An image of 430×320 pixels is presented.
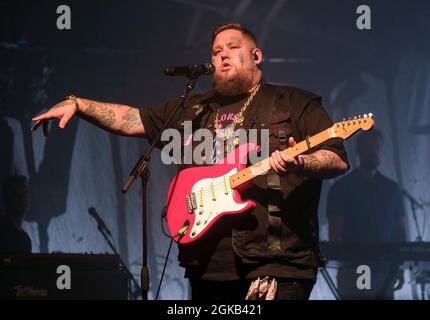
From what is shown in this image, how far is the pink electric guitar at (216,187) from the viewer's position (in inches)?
130

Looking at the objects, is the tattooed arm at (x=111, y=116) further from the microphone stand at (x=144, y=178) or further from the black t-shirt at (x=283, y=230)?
the black t-shirt at (x=283, y=230)

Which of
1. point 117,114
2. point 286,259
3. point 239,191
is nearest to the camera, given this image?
point 286,259

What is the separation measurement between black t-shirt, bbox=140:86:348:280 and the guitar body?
0.17 feet

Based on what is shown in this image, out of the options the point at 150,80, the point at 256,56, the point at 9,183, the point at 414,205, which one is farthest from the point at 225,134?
the point at 9,183

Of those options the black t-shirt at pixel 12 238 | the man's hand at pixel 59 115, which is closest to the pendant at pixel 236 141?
the man's hand at pixel 59 115

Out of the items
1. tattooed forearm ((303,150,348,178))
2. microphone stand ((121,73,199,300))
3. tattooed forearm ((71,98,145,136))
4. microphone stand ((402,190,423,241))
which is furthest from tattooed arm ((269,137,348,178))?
microphone stand ((402,190,423,241))

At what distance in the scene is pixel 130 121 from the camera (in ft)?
13.0

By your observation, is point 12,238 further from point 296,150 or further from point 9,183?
point 296,150

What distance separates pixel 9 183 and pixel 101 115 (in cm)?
183

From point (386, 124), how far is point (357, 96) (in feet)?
1.04
